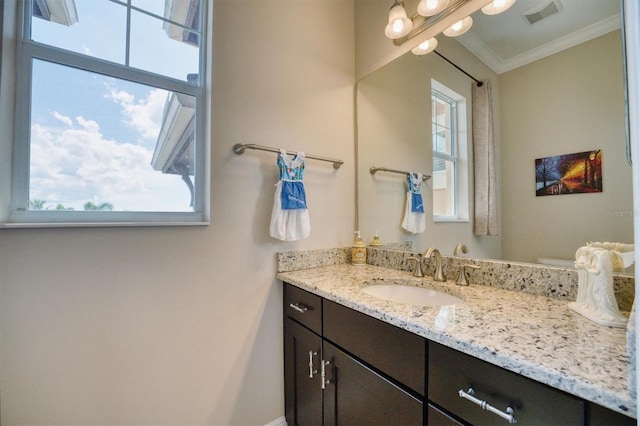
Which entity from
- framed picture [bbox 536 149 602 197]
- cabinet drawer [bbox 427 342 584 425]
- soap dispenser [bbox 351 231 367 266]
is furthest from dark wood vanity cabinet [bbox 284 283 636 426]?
framed picture [bbox 536 149 602 197]

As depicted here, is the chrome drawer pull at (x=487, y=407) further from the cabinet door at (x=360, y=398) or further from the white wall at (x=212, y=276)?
the white wall at (x=212, y=276)

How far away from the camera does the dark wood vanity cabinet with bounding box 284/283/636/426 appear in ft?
1.81

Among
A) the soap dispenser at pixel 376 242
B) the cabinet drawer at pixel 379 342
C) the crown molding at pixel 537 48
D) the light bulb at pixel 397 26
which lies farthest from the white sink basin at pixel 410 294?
the light bulb at pixel 397 26

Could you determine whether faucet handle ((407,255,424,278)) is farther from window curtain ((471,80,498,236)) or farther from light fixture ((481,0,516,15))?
light fixture ((481,0,516,15))

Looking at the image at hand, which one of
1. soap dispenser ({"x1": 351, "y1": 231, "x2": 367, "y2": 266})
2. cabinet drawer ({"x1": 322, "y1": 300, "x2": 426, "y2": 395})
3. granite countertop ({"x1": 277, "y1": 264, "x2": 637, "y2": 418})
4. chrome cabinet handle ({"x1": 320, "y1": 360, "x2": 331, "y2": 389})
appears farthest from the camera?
soap dispenser ({"x1": 351, "y1": 231, "x2": 367, "y2": 266})

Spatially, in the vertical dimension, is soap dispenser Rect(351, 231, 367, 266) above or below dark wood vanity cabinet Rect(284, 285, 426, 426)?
above

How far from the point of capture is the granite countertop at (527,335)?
0.49 m

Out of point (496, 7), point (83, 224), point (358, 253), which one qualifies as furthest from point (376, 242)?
point (83, 224)

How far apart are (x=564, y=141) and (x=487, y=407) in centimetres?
92

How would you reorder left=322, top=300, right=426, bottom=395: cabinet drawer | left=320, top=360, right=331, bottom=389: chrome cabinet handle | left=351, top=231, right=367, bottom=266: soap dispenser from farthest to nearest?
1. left=351, top=231, right=367, bottom=266: soap dispenser
2. left=320, top=360, right=331, bottom=389: chrome cabinet handle
3. left=322, top=300, right=426, bottom=395: cabinet drawer

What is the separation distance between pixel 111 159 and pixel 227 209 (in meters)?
0.49

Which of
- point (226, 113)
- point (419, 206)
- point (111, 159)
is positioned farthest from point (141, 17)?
point (419, 206)

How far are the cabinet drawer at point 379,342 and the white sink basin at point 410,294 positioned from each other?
0.68 ft

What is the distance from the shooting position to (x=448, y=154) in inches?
53.6
